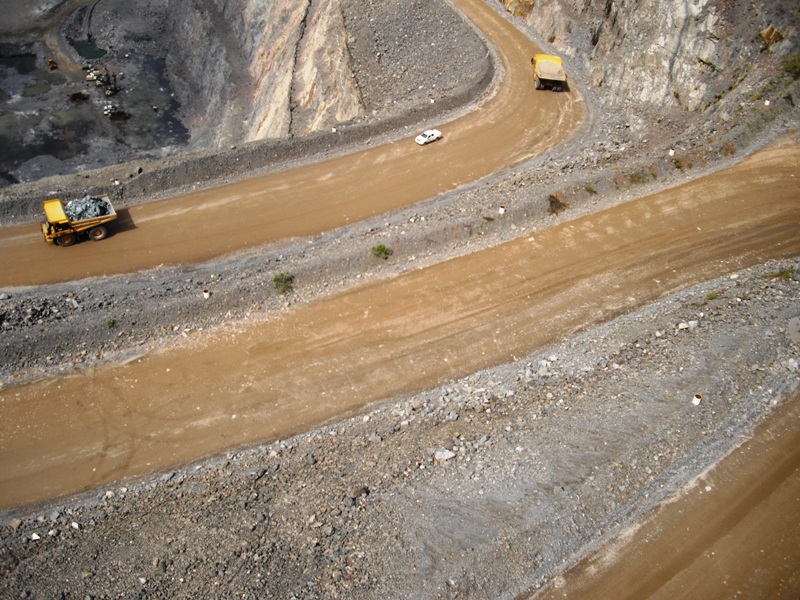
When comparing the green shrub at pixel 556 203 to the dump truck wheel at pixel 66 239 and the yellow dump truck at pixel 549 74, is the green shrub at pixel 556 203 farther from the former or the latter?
the dump truck wheel at pixel 66 239

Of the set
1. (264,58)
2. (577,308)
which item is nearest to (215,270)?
(577,308)

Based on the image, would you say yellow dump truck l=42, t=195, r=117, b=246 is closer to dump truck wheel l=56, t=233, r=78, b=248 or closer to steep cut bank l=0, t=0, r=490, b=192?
dump truck wheel l=56, t=233, r=78, b=248

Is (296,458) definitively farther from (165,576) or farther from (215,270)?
(215,270)

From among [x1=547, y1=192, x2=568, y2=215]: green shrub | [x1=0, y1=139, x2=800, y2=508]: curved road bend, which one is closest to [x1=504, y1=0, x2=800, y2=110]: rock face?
[x1=0, y1=139, x2=800, y2=508]: curved road bend

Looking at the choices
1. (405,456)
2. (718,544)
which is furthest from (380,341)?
(718,544)

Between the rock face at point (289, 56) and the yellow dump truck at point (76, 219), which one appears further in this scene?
the rock face at point (289, 56)

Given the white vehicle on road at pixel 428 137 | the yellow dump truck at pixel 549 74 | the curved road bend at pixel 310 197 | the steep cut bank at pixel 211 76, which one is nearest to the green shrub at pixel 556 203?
the curved road bend at pixel 310 197

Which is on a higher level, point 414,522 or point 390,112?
point 390,112
